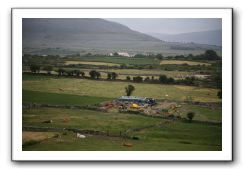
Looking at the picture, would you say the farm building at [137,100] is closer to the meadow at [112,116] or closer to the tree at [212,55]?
the meadow at [112,116]

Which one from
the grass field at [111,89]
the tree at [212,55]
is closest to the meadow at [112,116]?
the grass field at [111,89]

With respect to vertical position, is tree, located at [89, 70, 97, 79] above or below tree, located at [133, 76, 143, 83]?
above

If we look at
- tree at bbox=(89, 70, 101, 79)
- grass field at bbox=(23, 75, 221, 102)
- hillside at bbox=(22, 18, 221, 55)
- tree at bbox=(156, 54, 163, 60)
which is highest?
hillside at bbox=(22, 18, 221, 55)

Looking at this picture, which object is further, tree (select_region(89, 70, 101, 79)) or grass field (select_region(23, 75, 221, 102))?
tree (select_region(89, 70, 101, 79))

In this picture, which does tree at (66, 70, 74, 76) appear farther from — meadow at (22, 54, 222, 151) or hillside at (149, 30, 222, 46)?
hillside at (149, 30, 222, 46)

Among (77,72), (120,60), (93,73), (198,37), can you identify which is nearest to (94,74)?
(93,73)

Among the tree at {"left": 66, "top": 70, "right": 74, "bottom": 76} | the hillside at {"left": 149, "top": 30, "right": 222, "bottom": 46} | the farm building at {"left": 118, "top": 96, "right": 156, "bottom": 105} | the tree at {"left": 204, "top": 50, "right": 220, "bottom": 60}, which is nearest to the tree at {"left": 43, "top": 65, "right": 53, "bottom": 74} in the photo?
the tree at {"left": 66, "top": 70, "right": 74, "bottom": 76}

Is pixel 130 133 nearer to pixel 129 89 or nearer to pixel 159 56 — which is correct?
pixel 129 89

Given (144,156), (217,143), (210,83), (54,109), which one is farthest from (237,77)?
(54,109)
